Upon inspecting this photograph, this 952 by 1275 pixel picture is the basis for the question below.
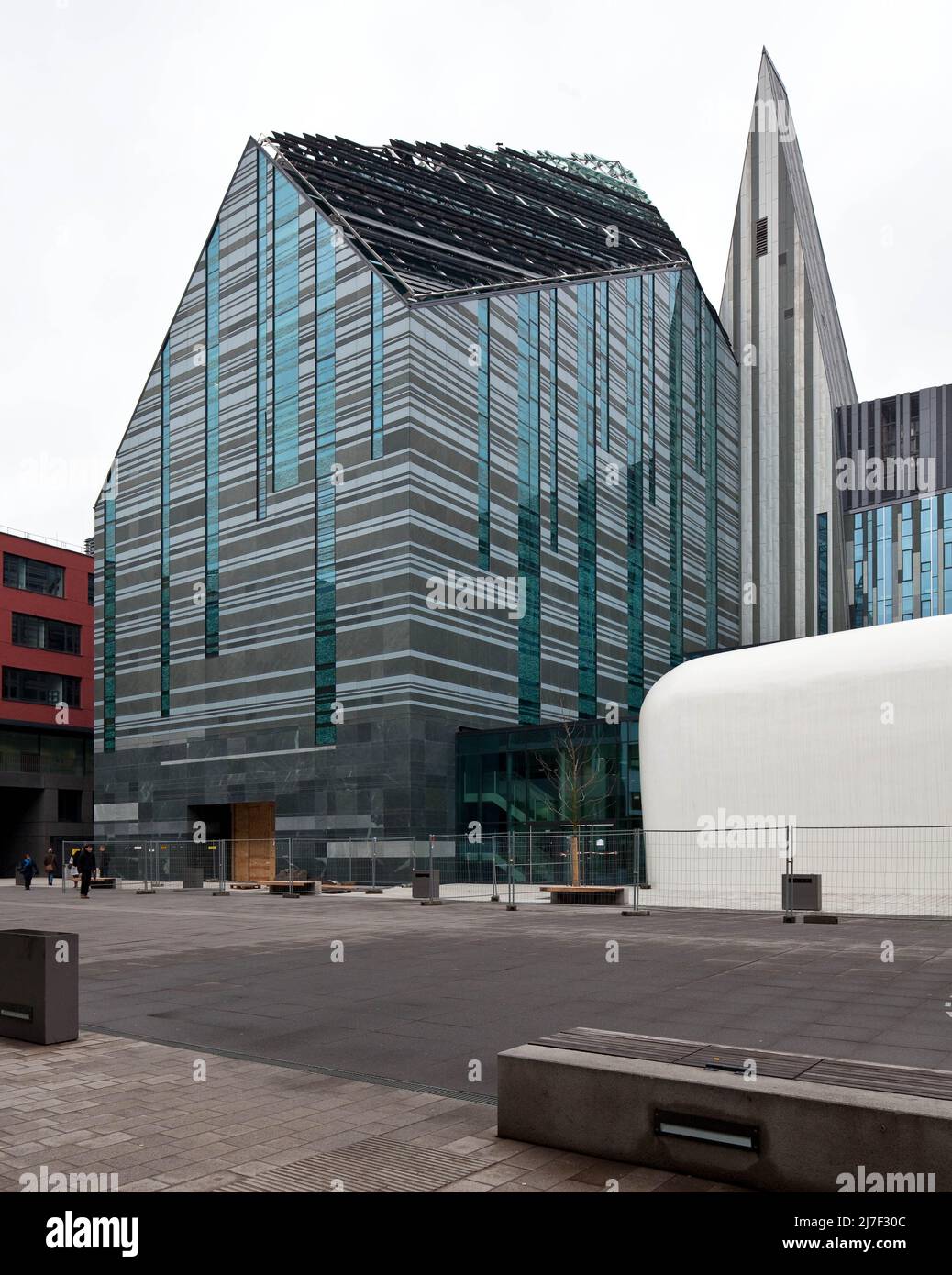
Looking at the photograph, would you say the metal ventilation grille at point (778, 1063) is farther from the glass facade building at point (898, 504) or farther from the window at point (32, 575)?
the glass facade building at point (898, 504)

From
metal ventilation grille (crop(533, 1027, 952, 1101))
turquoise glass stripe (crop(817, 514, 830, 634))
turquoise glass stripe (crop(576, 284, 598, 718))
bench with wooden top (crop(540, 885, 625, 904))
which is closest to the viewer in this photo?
metal ventilation grille (crop(533, 1027, 952, 1101))

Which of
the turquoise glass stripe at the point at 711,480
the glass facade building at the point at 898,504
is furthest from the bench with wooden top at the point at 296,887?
the glass facade building at the point at 898,504

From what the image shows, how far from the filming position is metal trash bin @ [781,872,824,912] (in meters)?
22.4

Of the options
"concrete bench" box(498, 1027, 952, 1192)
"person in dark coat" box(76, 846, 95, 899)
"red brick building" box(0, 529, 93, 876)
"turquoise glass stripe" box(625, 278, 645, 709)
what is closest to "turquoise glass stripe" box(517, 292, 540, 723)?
"turquoise glass stripe" box(625, 278, 645, 709)

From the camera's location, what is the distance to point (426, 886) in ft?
96.9

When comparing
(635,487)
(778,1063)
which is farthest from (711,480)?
(778,1063)

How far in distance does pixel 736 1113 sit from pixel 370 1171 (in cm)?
186

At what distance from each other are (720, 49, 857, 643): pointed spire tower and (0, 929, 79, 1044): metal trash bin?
7453 cm

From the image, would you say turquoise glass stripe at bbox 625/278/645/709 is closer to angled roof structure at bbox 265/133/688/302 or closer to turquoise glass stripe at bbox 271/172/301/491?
angled roof structure at bbox 265/133/688/302

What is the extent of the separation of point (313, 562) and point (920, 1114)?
1806 inches

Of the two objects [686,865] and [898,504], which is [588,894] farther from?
[898,504]

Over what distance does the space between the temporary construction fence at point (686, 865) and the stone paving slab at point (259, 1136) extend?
16.6 m

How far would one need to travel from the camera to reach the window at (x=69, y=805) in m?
70.7
